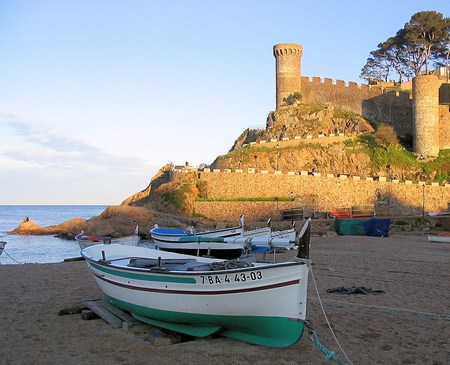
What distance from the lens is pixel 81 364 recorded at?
623 cm

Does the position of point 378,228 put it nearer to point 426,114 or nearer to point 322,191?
point 322,191

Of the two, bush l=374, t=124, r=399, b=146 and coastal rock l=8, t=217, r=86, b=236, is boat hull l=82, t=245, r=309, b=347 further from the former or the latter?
bush l=374, t=124, r=399, b=146

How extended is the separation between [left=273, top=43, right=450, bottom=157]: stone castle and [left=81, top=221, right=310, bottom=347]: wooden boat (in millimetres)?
42279

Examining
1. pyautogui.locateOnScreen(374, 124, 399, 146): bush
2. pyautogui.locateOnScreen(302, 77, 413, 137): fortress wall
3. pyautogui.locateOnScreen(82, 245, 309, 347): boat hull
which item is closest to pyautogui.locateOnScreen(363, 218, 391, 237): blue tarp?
pyautogui.locateOnScreen(374, 124, 399, 146): bush

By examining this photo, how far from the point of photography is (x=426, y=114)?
45094mm

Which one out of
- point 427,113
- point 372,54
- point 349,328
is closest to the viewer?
point 349,328

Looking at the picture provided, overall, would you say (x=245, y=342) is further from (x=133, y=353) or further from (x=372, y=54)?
(x=372, y=54)

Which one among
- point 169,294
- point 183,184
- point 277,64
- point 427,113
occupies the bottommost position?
point 169,294

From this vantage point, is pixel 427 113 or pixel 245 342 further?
pixel 427 113

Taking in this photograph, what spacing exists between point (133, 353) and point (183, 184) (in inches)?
1262

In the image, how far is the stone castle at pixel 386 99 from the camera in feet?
149

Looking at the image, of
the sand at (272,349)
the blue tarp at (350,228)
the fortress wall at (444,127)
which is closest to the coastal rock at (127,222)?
the blue tarp at (350,228)

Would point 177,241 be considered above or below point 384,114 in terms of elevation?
below

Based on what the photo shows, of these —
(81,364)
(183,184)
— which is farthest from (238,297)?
(183,184)
